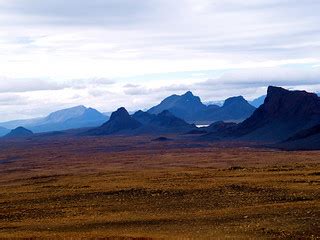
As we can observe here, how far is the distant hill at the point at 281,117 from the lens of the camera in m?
150

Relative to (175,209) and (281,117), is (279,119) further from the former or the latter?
(175,209)

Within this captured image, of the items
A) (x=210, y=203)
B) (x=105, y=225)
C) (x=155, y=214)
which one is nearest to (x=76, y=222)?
(x=105, y=225)

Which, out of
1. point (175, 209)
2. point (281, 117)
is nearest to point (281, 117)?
point (281, 117)

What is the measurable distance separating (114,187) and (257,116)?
5171 inches

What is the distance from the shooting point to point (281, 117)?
163 metres

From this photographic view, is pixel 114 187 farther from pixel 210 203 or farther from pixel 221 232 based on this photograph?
pixel 221 232

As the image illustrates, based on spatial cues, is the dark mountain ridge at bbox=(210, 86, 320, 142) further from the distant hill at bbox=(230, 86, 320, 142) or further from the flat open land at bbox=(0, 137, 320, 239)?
the flat open land at bbox=(0, 137, 320, 239)

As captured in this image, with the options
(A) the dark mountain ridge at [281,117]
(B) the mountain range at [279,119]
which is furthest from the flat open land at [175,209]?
(A) the dark mountain ridge at [281,117]

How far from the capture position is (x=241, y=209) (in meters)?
31.1

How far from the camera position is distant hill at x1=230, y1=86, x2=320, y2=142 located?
15050cm

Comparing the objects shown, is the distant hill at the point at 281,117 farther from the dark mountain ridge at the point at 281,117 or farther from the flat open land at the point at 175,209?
the flat open land at the point at 175,209

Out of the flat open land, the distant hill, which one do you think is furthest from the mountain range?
the flat open land

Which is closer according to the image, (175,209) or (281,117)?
(175,209)

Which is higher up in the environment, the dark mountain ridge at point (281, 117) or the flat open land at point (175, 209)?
the dark mountain ridge at point (281, 117)
